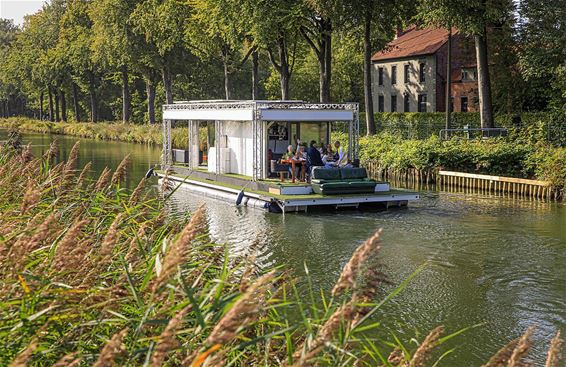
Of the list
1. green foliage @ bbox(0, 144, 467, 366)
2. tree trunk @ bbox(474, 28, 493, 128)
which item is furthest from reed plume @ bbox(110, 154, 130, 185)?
tree trunk @ bbox(474, 28, 493, 128)

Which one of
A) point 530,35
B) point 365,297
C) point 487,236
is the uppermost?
point 530,35

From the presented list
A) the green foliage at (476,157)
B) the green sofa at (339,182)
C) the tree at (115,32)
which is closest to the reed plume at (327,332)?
the green sofa at (339,182)

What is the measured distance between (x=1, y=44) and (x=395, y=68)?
80.3m

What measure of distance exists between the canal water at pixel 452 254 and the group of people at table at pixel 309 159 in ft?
7.28

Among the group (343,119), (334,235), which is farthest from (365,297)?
(343,119)

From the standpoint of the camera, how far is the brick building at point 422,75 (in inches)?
2327

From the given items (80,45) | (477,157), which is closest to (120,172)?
(477,157)

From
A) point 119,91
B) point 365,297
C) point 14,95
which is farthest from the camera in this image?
point 14,95

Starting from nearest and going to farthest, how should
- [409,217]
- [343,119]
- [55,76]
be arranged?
[409,217], [343,119], [55,76]

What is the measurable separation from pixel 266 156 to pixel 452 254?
1008cm

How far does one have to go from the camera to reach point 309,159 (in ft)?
86.4

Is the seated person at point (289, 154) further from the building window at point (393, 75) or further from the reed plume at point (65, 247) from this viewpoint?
the building window at point (393, 75)

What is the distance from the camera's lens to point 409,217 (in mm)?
23406

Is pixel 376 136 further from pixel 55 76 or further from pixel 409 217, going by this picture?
pixel 55 76
